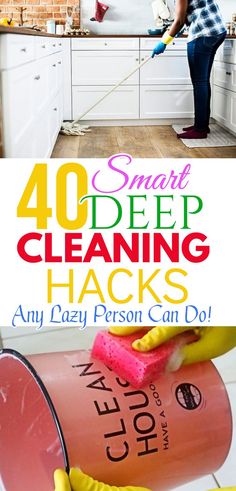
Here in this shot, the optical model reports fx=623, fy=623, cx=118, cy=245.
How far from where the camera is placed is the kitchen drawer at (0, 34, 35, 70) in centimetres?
152

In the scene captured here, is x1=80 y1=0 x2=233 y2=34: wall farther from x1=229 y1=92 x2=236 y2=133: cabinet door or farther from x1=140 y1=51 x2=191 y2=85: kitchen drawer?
x1=229 y1=92 x2=236 y2=133: cabinet door

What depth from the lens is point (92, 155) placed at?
10.3ft

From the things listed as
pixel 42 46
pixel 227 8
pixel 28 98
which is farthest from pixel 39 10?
pixel 28 98

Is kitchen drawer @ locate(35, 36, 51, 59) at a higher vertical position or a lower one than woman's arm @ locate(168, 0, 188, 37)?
lower

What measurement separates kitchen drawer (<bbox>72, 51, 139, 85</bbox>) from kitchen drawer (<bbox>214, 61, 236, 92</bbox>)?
0.53 meters

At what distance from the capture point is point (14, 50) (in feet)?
5.42

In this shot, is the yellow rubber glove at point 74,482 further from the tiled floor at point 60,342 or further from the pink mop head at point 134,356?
the tiled floor at point 60,342

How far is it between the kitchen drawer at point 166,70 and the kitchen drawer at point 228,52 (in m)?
0.26

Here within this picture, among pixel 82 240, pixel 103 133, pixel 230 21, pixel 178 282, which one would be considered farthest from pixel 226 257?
pixel 230 21

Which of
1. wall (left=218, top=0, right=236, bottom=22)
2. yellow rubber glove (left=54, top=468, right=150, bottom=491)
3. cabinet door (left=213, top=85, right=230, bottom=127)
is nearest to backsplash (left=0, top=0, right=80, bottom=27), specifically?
wall (left=218, top=0, right=236, bottom=22)

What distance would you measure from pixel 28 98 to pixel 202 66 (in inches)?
65.3

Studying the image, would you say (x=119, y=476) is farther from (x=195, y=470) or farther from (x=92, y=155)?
(x=92, y=155)

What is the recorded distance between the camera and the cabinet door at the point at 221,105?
382cm

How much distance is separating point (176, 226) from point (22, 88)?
1.15 metres
